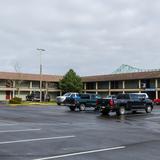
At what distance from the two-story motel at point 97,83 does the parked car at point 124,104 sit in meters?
40.8

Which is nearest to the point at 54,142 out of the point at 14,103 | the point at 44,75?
the point at 14,103

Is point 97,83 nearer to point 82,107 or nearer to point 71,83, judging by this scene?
point 71,83

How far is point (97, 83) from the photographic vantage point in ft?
298

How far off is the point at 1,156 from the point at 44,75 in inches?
3314

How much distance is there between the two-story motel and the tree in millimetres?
3528

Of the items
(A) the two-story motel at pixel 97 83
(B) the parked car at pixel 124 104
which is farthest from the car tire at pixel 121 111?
(A) the two-story motel at pixel 97 83

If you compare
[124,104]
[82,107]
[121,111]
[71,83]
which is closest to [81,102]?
[82,107]

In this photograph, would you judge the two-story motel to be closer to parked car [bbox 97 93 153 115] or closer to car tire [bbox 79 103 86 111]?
car tire [bbox 79 103 86 111]

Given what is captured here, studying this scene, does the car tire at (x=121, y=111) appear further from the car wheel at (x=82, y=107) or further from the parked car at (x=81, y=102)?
the car wheel at (x=82, y=107)

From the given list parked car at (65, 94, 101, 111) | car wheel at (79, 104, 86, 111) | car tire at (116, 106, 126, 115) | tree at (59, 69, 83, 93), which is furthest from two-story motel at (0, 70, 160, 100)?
car tire at (116, 106, 126, 115)

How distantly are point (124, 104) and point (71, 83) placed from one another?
54142 mm

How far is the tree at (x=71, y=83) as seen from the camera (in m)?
86.7

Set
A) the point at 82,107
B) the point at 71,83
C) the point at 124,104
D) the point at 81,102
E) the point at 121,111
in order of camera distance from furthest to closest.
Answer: the point at 71,83 < the point at 82,107 < the point at 81,102 < the point at 124,104 < the point at 121,111

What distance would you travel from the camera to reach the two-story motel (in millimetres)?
77875
